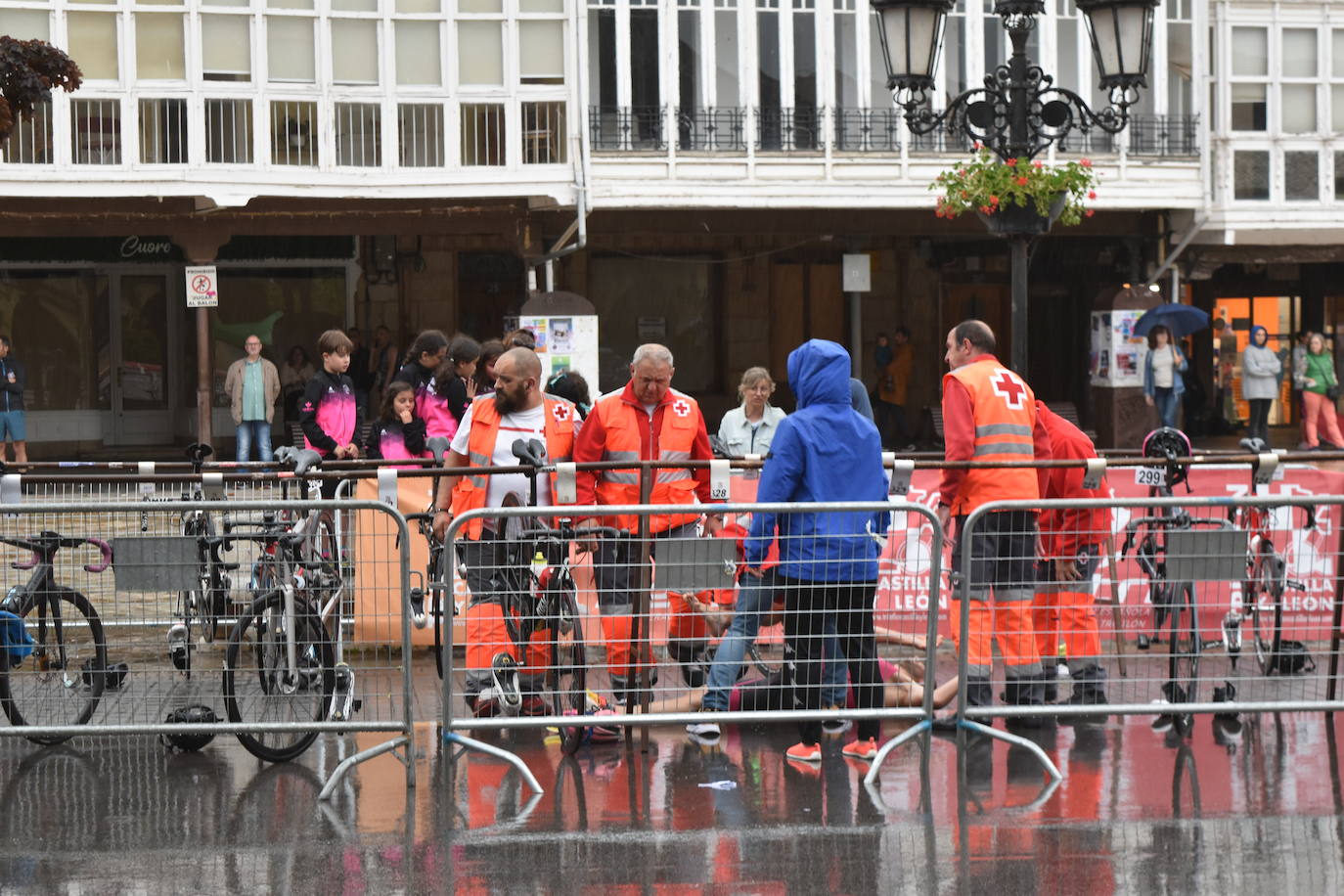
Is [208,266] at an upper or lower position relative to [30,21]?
lower

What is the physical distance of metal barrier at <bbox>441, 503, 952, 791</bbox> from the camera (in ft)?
25.4

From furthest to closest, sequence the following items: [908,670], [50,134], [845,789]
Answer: [50,134], [908,670], [845,789]

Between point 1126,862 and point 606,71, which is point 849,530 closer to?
point 1126,862

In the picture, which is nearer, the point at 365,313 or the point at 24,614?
the point at 24,614

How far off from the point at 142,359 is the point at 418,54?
7.45m

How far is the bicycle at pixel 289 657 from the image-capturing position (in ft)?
26.0

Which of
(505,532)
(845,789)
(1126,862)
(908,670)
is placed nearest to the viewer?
(1126,862)

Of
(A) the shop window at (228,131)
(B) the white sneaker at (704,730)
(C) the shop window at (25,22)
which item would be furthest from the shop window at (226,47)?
(B) the white sneaker at (704,730)

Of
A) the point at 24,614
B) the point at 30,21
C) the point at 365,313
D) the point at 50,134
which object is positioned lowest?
the point at 24,614

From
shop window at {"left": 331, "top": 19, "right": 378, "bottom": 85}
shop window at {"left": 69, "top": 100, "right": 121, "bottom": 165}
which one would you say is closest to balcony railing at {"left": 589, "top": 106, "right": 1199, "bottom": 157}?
shop window at {"left": 331, "top": 19, "right": 378, "bottom": 85}

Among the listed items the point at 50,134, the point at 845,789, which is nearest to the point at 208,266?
the point at 50,134

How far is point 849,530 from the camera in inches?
308

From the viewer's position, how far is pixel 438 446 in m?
10.6

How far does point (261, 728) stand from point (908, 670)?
3072 millimetres
